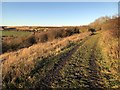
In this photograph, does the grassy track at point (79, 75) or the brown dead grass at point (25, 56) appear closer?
the grassy track at point (79, 75)

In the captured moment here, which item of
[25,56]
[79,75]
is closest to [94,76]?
[79,75]

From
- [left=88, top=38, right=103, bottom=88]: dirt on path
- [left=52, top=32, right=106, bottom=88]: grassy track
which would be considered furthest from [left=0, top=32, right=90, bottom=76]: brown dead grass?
[left=88, top=38, right=103, bottom=88]: dirt on path

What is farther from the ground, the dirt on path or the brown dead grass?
the brown dead grass

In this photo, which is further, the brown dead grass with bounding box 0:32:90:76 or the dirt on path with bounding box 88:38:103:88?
the brown dead grass with bounding box 0:32:90:76

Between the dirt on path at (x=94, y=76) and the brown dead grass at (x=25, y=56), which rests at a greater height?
the brown dead grass at (x=25, y=56)

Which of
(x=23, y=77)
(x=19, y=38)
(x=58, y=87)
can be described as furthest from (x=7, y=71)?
(x=19, y=38)

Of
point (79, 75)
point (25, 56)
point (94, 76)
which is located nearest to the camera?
point (94, 76)

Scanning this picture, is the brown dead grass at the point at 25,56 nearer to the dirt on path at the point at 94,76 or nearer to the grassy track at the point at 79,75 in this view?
the grassy track at the point at 79,75

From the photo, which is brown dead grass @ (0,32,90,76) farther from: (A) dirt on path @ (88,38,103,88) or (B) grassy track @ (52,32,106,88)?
(A) dirt on path @ (88,38,103,88)

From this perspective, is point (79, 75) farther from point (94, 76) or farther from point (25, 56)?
point (25, 56)

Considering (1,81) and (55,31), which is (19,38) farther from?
(1,81)

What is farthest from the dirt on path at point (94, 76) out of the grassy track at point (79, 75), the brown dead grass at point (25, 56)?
the brown dead grass at point (25, 56)

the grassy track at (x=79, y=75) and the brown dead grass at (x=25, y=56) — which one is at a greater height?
the brown dead grass at (x=25, y=56)

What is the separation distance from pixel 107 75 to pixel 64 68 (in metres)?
2.22
